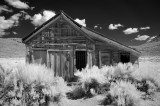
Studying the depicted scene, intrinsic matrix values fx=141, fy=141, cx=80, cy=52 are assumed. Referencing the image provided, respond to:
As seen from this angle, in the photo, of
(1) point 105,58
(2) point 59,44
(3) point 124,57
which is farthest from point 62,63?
(3) point 124,57

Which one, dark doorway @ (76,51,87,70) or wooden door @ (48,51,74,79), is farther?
dark doorway @ (76,51,87,70)

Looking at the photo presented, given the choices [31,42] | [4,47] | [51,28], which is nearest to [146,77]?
[51,28]

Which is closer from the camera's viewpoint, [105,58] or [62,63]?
[62,63]

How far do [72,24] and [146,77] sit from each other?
5528 mm

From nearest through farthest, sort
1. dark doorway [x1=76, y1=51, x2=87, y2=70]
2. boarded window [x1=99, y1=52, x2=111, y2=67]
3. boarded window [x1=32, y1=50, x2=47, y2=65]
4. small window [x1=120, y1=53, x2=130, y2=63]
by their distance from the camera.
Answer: boarded window [x1=32, y1=50, x2=47, y2=65]
dark doorway [x1=76, y1=51, x2=87, y2=70]
boarded window [x1=99, y1=52, x2=111, y2=67]
small window [x1=120, y1=53, x2=130, y2=63]

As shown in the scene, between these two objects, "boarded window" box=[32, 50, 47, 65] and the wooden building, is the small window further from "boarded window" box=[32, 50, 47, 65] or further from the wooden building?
"boarded window" box=[32, 50, 47, 65]

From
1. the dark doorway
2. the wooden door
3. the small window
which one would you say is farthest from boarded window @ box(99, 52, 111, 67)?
the wooden door

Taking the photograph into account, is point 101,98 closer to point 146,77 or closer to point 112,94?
point 112,94

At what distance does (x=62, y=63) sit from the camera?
932cm

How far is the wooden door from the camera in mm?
9273

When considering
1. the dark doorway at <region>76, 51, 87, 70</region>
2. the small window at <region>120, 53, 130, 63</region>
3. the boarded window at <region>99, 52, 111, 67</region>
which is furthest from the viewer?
the small window at <region>120, 53, 130, 63</region>

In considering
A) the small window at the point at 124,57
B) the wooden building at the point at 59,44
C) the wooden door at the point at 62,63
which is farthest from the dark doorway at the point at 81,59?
the small window at the point at 124,57

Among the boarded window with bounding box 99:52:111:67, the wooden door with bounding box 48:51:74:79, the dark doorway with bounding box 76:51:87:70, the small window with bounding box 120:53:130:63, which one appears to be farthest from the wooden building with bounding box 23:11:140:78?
the small window with bounding box 120:53:130:63

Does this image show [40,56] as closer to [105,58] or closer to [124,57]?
[105,58]
